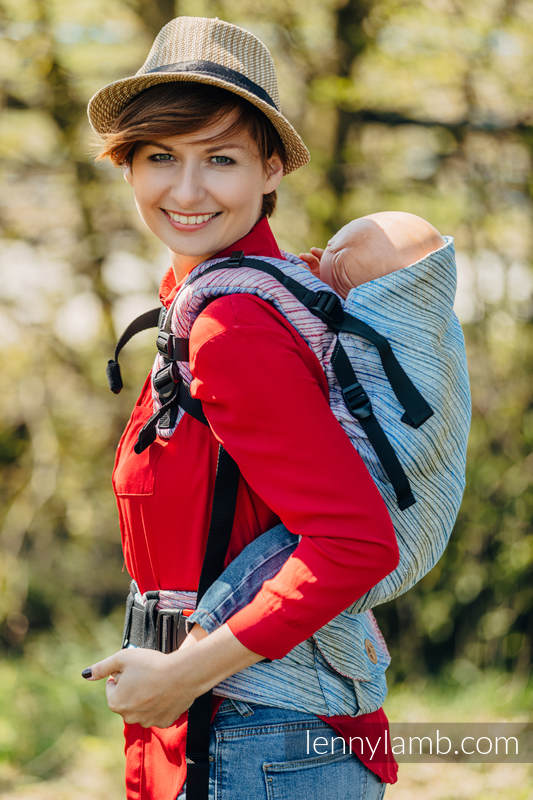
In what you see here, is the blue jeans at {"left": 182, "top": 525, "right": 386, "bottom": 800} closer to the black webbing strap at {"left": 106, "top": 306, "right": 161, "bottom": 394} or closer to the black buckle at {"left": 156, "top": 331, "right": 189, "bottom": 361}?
the black buckle at {"left": 156, "top": 331, "right": 189, "bottom": 361}

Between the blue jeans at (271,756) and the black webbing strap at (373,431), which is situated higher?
the black webbing strap at (373,431)

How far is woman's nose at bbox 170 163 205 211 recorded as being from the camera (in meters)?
1.41

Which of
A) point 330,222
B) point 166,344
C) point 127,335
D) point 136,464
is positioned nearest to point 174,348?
point 166,344

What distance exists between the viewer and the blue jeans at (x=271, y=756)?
49.2 inches

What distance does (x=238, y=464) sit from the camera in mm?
1203

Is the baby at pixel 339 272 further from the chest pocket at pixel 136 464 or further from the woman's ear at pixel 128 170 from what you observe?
the woman's ear at pixel 128 170

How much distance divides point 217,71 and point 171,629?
0.96m

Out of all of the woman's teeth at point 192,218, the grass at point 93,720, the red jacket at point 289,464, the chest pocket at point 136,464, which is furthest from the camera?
the grass at point 93,720

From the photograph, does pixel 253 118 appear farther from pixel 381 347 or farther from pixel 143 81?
pixel 381 347

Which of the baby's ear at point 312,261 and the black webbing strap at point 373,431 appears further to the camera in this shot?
the baby's ear at point 312,261

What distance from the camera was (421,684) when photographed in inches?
201

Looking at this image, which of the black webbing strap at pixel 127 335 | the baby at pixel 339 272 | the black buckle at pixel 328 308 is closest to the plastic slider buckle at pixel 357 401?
the black buckle at pixel 328 308

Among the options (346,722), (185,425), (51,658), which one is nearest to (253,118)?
(185,425)

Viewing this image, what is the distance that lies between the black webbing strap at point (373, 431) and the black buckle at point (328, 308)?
0.08 metres
